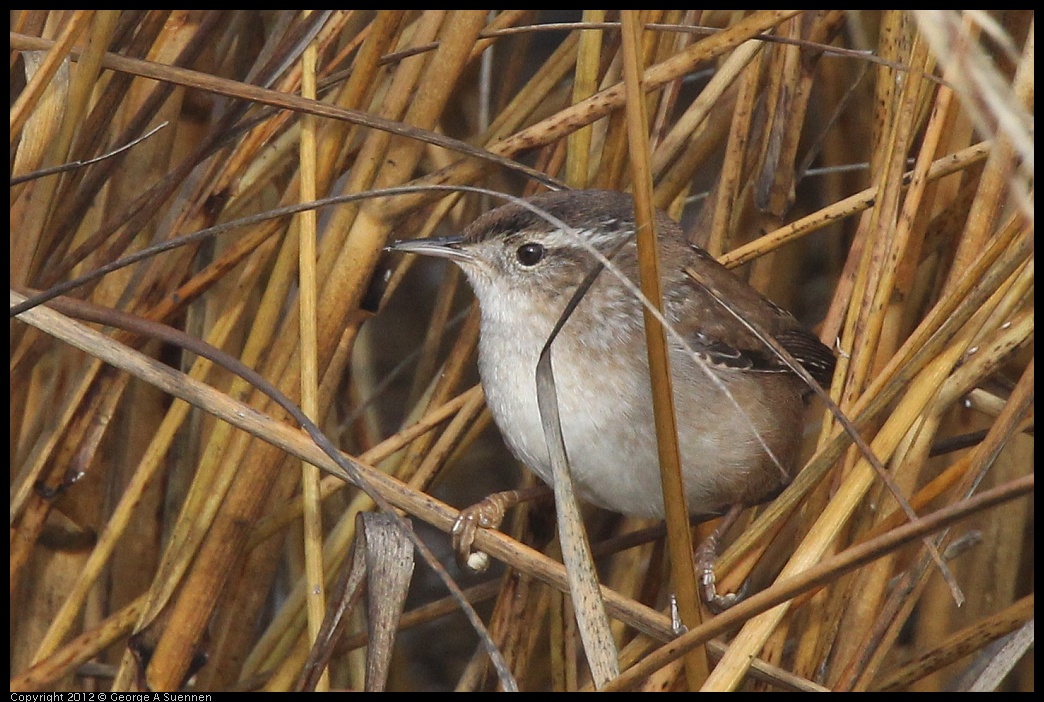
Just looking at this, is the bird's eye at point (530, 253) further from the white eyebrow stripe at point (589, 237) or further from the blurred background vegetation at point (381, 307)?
the blurred background vegetation at point (381, 307)

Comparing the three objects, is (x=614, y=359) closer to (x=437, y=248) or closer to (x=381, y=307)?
(x=437, y=248)

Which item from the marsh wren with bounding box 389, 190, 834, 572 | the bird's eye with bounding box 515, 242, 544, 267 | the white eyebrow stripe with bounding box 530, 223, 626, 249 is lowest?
the marsh wren with bounding box 389, 190, 834, 572

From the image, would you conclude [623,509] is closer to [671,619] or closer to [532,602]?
[532,602]

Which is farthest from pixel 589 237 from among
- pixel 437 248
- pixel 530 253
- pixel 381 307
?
pixel 381 307

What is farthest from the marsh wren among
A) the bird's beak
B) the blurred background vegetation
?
the blurred background vegetation

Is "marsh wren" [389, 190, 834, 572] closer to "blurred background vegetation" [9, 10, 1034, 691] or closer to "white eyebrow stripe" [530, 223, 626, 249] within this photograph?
"white eyebrow stripe" [530, 223, 626, 249]

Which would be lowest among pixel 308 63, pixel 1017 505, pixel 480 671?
pixel 480 671

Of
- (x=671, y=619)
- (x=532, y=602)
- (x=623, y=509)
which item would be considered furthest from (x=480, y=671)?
(x=671, y=619)
